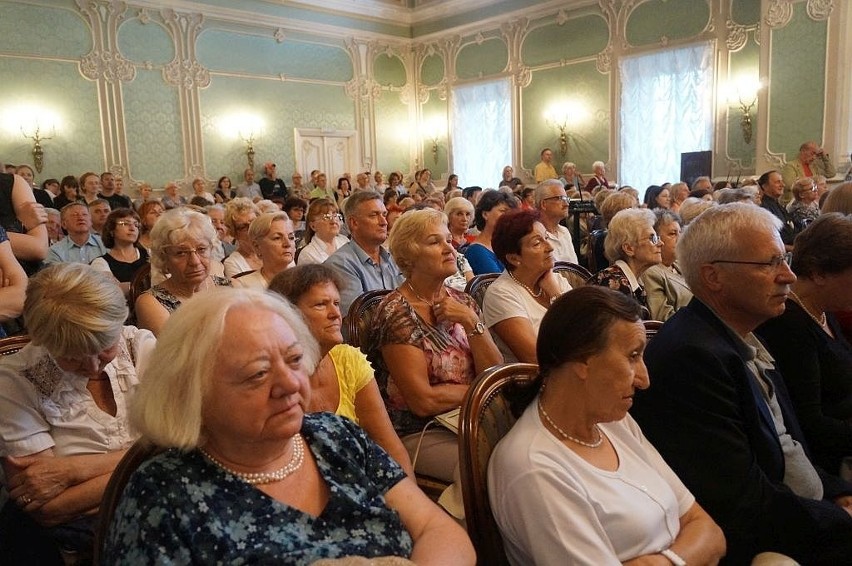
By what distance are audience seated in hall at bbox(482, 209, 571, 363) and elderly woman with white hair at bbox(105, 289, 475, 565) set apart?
1367mm

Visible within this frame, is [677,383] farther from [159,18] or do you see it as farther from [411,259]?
[159,18]

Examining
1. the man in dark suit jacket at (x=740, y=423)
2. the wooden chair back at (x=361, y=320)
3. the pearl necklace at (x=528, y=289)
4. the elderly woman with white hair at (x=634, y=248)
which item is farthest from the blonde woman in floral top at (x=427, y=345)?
the elderly woman with white hair at (x=634, y=248)

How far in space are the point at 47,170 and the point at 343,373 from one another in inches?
399

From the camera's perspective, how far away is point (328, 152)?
1312 cm

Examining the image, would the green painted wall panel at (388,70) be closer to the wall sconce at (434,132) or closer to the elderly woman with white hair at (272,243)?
the wall sconce at (434,132)

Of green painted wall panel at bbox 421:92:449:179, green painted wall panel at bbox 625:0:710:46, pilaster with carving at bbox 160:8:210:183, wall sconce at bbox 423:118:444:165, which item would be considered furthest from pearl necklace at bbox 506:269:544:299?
wall sconce at bbox 423:118:444:165

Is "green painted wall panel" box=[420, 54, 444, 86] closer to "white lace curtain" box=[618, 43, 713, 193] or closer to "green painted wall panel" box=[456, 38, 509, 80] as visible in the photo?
"green painted wall panel" box=[456, 38, 509, 80]

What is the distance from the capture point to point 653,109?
1095 centimetres

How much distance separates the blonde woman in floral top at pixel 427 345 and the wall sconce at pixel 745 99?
8.87 metres

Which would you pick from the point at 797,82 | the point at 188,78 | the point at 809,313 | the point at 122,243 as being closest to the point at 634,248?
the point at 809,313

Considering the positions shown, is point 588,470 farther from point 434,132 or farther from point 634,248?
point 434,132

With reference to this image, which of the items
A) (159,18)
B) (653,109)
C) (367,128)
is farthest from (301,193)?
(653,109)

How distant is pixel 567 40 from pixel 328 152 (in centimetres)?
509

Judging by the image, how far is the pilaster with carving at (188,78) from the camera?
11.1 metres
